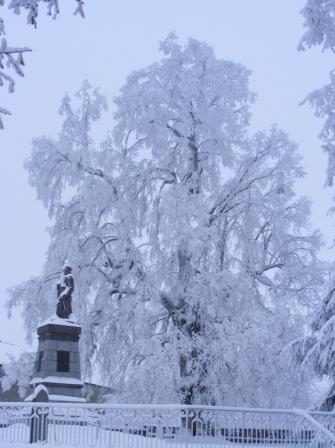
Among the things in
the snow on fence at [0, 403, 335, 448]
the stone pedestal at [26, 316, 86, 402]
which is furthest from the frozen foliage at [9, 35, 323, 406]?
the snow on fence at [0, 403, 335, 448]

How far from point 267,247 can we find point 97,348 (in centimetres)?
733

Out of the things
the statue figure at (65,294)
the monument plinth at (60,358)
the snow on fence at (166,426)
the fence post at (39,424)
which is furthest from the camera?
the statue figure at (65,294)

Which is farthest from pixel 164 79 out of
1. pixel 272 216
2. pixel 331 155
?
pixel 331 155

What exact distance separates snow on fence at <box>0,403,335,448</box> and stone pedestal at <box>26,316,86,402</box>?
4.72 meters

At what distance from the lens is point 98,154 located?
83.8 feet

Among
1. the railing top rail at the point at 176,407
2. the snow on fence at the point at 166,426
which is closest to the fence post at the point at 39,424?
the snow on fence at the point at 166,426

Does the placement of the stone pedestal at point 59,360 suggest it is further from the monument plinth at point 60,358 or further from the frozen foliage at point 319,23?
the frozen foliage at point 319,23

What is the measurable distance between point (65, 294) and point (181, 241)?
4.21 metres

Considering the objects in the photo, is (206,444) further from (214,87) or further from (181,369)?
(214,87)

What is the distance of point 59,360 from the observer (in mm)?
20578

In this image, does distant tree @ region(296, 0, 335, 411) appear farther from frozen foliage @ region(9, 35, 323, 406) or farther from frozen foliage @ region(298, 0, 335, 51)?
frozen foliage @ region(9, 35, 323, 406)

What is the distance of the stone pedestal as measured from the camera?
20.2 m

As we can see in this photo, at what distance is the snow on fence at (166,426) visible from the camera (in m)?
14.5

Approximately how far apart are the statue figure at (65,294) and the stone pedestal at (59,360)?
37cm
